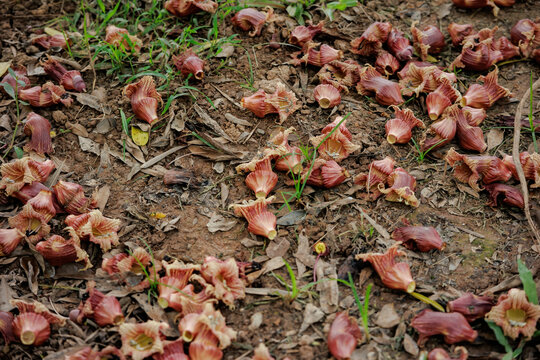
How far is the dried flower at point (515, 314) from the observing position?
220cm

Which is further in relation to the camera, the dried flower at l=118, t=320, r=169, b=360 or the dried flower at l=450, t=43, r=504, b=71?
the dried flower at l=450, t=43, r=504, b=71

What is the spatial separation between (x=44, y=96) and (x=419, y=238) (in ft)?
8.01

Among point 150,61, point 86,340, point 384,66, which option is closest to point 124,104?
point 150,61

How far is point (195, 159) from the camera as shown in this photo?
302 cm

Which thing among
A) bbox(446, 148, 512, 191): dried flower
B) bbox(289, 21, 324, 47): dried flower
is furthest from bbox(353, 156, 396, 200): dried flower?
bbox(289, 21, 324, 47): dried flower

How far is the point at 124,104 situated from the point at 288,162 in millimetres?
1173

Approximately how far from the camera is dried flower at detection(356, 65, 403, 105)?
3186 mm

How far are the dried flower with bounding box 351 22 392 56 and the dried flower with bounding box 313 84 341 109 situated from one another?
0.50 m

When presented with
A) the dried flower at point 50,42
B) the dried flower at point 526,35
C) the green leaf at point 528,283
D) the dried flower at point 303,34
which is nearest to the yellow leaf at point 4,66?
the dried flower at point 50,42

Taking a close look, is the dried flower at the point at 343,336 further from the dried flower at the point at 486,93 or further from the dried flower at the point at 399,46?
the dried flower at the point at 399,46

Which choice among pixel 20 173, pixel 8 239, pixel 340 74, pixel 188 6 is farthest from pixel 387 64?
pixel 8 239

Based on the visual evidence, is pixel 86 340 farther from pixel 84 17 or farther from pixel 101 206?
pixel 84 17

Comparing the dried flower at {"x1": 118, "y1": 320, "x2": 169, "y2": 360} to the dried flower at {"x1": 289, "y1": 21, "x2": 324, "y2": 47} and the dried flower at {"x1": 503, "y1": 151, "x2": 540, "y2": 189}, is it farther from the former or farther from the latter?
the dried flower at {"x1": 289, "y1": 21, "x2": 324, "y2": 47}

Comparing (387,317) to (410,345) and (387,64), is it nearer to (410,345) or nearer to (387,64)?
(410,345)
